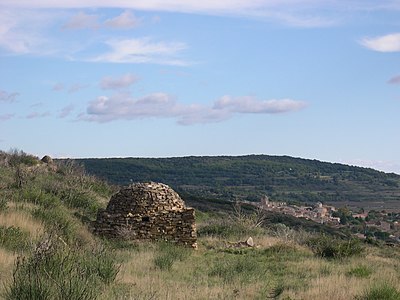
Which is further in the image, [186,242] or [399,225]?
[399,225]

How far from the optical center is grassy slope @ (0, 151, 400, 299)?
31.9 feet

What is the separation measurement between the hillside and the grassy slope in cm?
4302

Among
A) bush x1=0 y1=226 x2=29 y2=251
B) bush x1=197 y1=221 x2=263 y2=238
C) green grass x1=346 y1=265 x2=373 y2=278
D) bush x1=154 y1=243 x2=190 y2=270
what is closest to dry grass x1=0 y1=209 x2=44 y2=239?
bush x1=0 y1=226 x2=29 y2=251

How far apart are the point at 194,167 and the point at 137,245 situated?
70352mm

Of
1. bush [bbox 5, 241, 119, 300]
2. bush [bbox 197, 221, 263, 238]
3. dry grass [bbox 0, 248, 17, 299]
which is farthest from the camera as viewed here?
bush [bbox 197, 221, 263, 238]

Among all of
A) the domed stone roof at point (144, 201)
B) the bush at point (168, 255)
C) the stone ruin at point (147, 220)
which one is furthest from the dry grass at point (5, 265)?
the domed stone roof at point (144, 201)

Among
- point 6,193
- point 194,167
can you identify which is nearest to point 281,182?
point 194,167

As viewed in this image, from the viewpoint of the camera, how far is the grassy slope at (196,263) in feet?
31.9

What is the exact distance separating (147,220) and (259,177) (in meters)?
68.1

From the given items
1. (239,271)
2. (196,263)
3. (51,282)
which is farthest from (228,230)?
(51,282)

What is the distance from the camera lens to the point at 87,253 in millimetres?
11180

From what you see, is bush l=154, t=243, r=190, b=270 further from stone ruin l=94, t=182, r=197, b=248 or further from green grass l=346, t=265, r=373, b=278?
green grass l=346, t=265, r=373, b=278

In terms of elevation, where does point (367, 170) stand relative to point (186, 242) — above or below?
above

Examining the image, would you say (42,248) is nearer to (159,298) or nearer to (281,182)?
(159,298)
